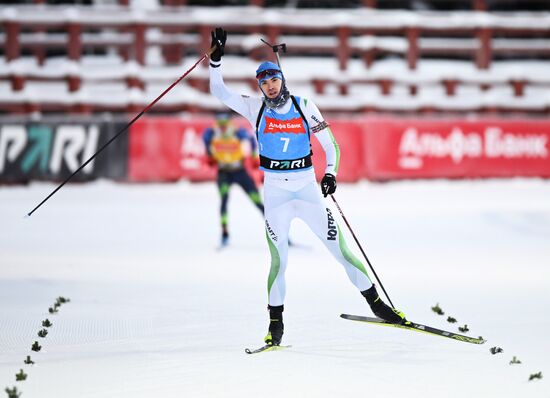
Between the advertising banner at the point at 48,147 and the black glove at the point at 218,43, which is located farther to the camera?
the advertising banner at the point at 48,147

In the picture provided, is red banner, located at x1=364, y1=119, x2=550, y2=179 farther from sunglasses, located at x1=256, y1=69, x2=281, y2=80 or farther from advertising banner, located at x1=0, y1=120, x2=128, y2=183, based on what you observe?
sunglasses, located at x1=256, y1=69, x2=281, y2=80

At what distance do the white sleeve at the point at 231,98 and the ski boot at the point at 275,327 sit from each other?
53.4 inches

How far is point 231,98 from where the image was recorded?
6.54 meters

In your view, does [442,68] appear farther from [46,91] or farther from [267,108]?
[267,108]

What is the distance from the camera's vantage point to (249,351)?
606 centimetres

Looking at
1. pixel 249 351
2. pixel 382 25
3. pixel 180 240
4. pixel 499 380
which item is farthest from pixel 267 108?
pixel 382 25

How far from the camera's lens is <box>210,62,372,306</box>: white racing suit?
21.1 feet

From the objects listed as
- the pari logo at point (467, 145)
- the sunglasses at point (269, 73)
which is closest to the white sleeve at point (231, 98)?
the sunglasses at point (269, 73)

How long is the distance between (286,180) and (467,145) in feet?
42.5

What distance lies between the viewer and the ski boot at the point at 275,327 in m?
6.25

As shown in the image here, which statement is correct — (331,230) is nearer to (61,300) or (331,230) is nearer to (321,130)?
(321,130)

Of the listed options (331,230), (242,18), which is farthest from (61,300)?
(242,18)

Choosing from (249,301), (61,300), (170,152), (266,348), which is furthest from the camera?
(170,152)

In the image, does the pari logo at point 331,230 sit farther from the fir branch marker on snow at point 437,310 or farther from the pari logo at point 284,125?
the fir branch marker on snow at point 437,310
